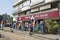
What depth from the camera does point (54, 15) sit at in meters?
37.0

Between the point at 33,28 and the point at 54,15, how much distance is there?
1137 cm

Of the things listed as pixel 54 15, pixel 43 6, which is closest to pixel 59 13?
pixel 54 15

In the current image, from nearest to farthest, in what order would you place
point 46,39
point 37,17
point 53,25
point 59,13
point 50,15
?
point 46,39 → point 53,25 → point 59,13 → point 50,15 → point 37,17

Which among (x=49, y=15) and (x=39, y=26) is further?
(x=49, y=15)

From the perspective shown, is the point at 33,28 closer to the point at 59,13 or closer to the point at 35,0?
the point at 59,13

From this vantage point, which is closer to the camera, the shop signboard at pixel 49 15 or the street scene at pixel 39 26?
the street scene at pixel 39 26

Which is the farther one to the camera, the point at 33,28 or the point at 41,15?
the point at 41,15

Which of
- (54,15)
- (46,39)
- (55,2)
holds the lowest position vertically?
(46,39)

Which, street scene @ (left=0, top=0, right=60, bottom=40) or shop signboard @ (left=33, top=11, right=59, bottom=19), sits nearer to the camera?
street scene @ (left=0, top=0, right=60, bottom=40)

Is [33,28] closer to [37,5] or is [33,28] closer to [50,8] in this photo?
[50,8]

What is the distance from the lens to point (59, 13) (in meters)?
35.4

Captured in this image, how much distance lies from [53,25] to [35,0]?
25.1 m

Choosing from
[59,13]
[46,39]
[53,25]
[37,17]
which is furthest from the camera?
[37,17]

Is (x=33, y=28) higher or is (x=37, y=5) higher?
(x=37, y=5)
